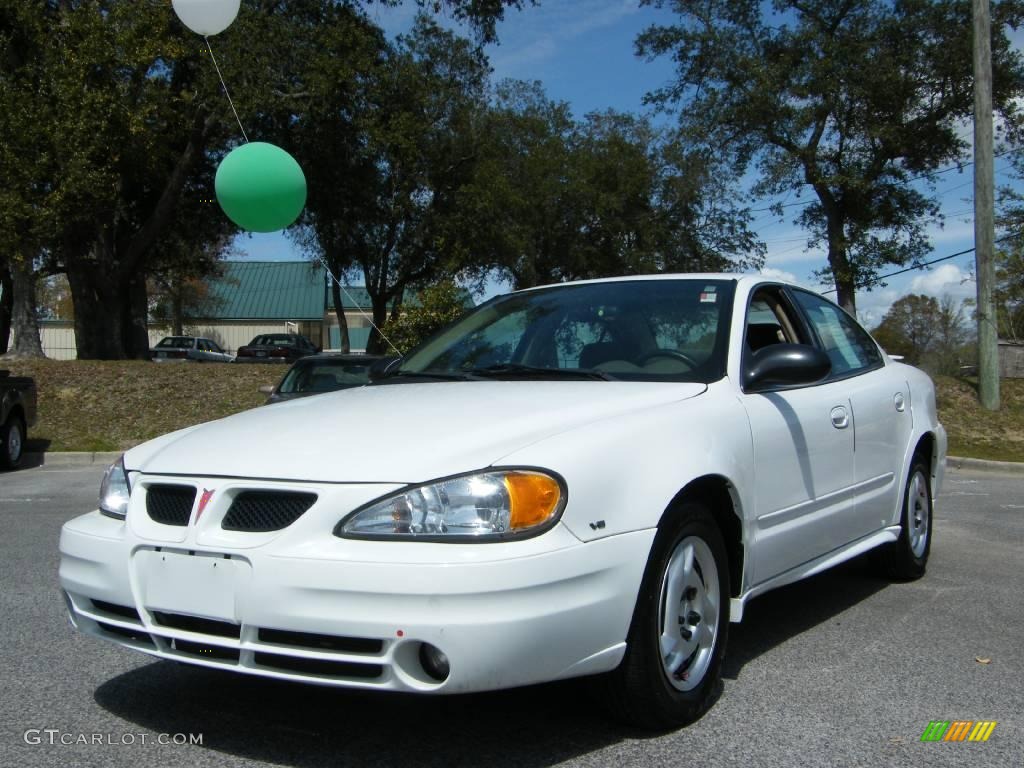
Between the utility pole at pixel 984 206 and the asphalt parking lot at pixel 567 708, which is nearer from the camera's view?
the asphalt parking lot at pixel 567 708

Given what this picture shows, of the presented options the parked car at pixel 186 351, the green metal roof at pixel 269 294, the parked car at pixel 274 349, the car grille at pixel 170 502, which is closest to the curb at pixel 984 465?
the car grille at pixel 170 502

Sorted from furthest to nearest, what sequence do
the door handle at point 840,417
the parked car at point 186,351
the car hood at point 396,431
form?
1. the parked car at point 186,351
2. the door handle at point 840,417
3. the car hood at point 396,431

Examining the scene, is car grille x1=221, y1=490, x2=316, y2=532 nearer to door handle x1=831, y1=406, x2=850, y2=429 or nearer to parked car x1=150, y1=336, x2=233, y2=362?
door handle x1=831, y1=406, x2=850, y2=429

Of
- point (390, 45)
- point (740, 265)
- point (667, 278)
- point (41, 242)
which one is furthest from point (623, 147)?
point (667, 278)

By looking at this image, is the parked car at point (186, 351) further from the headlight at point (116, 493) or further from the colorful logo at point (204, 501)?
the colorful logo at point (204, 501)

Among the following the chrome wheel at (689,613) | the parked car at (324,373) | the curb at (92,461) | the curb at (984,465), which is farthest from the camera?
the curb at (92,461)

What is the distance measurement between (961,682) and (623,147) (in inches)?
1443

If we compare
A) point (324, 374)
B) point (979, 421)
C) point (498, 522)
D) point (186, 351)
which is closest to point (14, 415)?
point (324, 374)

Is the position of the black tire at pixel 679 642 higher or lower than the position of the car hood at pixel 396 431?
lower

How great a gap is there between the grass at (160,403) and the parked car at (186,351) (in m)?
24.6

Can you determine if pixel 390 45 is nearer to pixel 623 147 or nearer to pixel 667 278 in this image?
pixel 623 147

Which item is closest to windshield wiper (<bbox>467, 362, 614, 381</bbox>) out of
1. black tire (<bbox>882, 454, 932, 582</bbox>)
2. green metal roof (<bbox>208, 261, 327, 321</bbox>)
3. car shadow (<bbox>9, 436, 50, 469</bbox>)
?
black tire (<bbox>882, 454, 932, 582</bbox>)

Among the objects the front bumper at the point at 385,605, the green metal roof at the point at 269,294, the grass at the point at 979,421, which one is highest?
the green metal roof at the point at 269,294

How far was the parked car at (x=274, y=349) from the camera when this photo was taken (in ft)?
148
